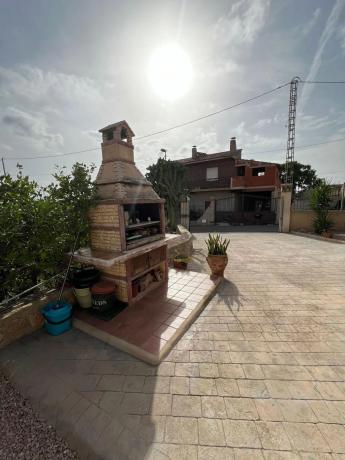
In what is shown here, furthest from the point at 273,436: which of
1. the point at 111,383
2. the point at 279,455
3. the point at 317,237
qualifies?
the point at 317,237

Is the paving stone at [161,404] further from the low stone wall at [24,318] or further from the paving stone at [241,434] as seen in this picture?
the low stone wall at [24,318]

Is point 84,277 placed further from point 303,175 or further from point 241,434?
point 303,175

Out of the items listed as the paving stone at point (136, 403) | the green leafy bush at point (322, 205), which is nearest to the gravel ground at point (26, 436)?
the paving stone at point (136, 403)

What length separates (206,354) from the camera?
2771 millimetres

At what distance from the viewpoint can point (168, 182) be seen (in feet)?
31.9

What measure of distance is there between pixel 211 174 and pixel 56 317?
63.4 ft

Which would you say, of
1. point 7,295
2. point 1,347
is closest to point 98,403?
point 1,347

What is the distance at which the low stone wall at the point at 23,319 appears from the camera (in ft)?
9.98

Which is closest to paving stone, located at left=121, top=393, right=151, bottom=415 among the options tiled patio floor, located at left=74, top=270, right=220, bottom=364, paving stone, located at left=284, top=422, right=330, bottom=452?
tiled patio floor, located at left=74, top=270, right=220, bottom=364

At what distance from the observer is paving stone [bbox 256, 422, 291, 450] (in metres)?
1.70

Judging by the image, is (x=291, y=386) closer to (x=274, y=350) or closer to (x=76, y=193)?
(x=274, y=350)

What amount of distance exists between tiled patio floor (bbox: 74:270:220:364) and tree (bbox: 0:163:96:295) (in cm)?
127

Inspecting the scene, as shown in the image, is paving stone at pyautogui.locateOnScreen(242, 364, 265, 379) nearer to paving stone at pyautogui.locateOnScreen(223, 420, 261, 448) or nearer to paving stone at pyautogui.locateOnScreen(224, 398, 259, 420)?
paving stone at pyautogui.locateOnScreen(224, 398, 259, 420)

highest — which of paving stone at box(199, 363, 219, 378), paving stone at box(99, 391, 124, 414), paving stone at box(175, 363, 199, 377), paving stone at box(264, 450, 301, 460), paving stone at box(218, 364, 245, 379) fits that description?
paving stone at box(218, 364, 245, 379)
